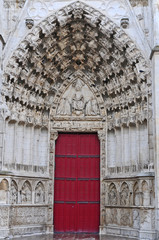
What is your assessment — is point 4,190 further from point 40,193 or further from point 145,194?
point 145,194

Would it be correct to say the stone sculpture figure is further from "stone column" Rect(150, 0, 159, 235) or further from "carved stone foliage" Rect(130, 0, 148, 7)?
"carved stone foliage" Rect(130, 0, 148, 7)

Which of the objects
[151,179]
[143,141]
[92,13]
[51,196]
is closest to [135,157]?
[143,141]

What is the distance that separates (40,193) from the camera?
34.3 ft

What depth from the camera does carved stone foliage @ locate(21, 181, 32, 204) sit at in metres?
9.97

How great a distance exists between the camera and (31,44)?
33.0 feet

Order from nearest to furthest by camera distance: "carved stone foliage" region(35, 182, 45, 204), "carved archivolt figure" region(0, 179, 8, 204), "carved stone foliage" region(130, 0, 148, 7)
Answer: "carved archivolt figure" region(0, 179, 8, 204), "carved stone foliage" region(130, 0, 148, 7), "carved stone foliage" region(35, 182, 45, 204)

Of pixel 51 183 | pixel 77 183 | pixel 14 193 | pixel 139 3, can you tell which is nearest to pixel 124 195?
pixel 77 183

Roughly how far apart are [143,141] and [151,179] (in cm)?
127

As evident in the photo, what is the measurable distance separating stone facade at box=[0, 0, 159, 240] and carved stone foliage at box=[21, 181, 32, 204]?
28 mm

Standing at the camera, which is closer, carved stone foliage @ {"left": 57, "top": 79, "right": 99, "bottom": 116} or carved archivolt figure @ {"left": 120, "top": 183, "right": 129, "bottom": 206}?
carved archivolt figure @ {"left": 120, "top": 183, "right": 129, "bottom": 206}

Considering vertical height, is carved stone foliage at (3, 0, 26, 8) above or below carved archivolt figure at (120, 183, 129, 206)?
above

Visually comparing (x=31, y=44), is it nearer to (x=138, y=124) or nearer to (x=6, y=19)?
(x=6, y=19)

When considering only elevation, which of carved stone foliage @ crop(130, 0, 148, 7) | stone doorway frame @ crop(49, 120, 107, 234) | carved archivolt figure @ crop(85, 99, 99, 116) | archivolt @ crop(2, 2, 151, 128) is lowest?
stone doorway frame @ crop(49, 120, 107, 234)

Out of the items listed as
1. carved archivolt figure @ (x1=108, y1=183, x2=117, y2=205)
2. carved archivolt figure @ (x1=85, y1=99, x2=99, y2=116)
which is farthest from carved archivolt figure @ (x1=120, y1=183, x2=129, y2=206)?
carved archivolt figure @ (x1=85, y1=99, x2=99, y2=116)
